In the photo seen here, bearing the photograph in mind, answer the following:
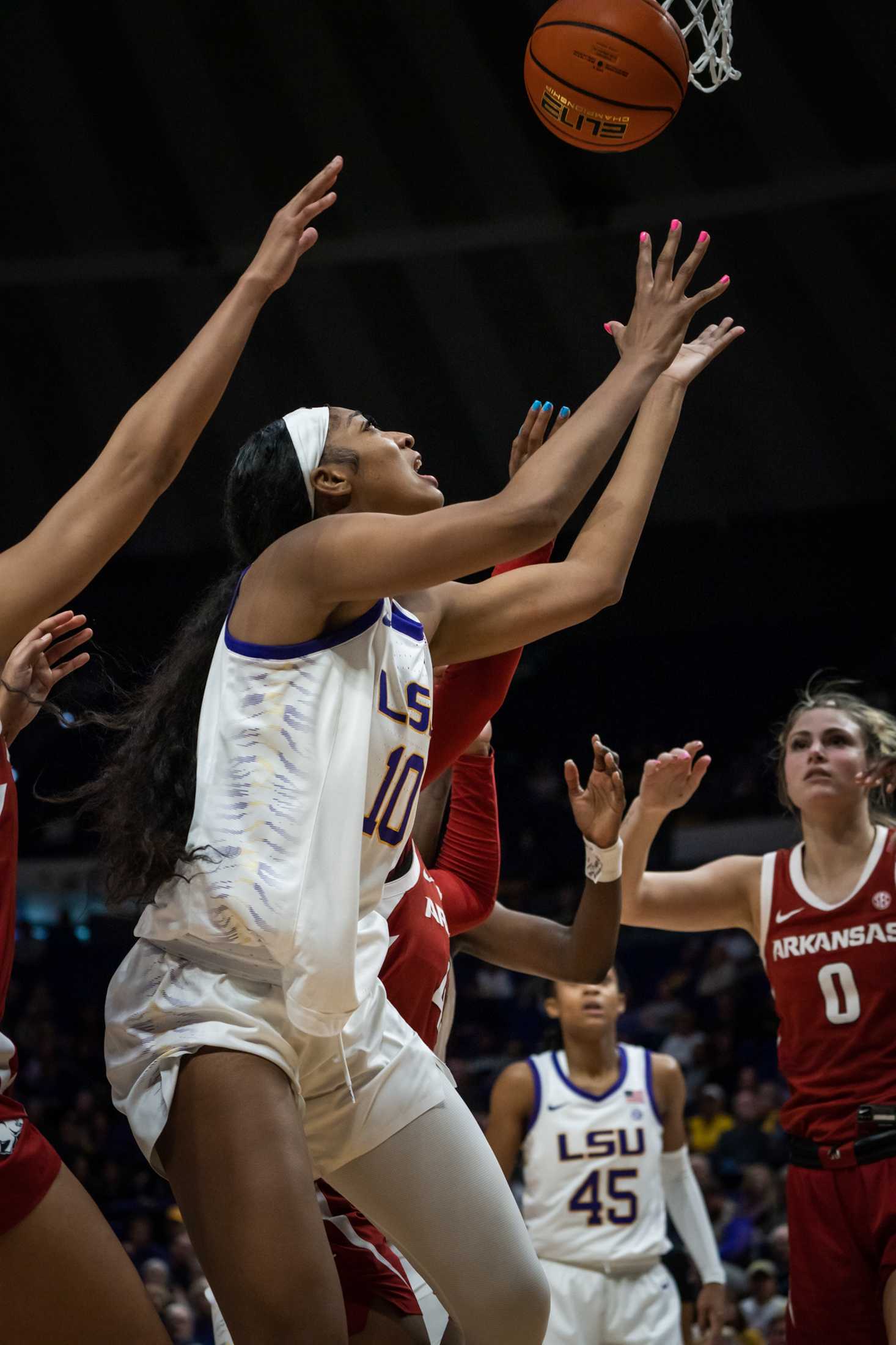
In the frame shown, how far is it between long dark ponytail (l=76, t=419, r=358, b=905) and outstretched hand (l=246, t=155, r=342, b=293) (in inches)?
11.8

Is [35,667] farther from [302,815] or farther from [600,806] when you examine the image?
[600,806]

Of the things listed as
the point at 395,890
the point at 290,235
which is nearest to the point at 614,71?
the point at 290,235

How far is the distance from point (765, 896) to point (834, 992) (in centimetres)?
45

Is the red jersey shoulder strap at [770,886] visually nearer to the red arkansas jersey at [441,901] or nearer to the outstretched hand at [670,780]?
the outstretched hand at [670,780]

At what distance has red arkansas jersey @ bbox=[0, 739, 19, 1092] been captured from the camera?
2.42m

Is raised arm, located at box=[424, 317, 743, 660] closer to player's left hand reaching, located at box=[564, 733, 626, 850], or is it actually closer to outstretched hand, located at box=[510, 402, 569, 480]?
outstretched hand, located at box=[510, 402, 569, 480]

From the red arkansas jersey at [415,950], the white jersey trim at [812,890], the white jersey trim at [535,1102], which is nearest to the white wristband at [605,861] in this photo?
the red arkansas jersey at [415,950]

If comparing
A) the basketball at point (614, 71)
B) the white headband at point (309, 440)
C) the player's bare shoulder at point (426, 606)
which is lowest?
the player's bare shoulder at point (426, 606)

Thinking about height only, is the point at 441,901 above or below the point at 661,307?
below

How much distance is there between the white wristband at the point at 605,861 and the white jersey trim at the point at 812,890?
1.01 metres

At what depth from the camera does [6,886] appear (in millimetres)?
2461

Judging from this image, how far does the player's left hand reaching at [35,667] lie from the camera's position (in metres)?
3.16

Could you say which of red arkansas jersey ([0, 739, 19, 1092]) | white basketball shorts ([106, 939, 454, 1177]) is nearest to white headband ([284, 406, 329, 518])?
red arkansas jersey ([0, 739, 19, 1092])

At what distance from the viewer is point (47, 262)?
1392cm
